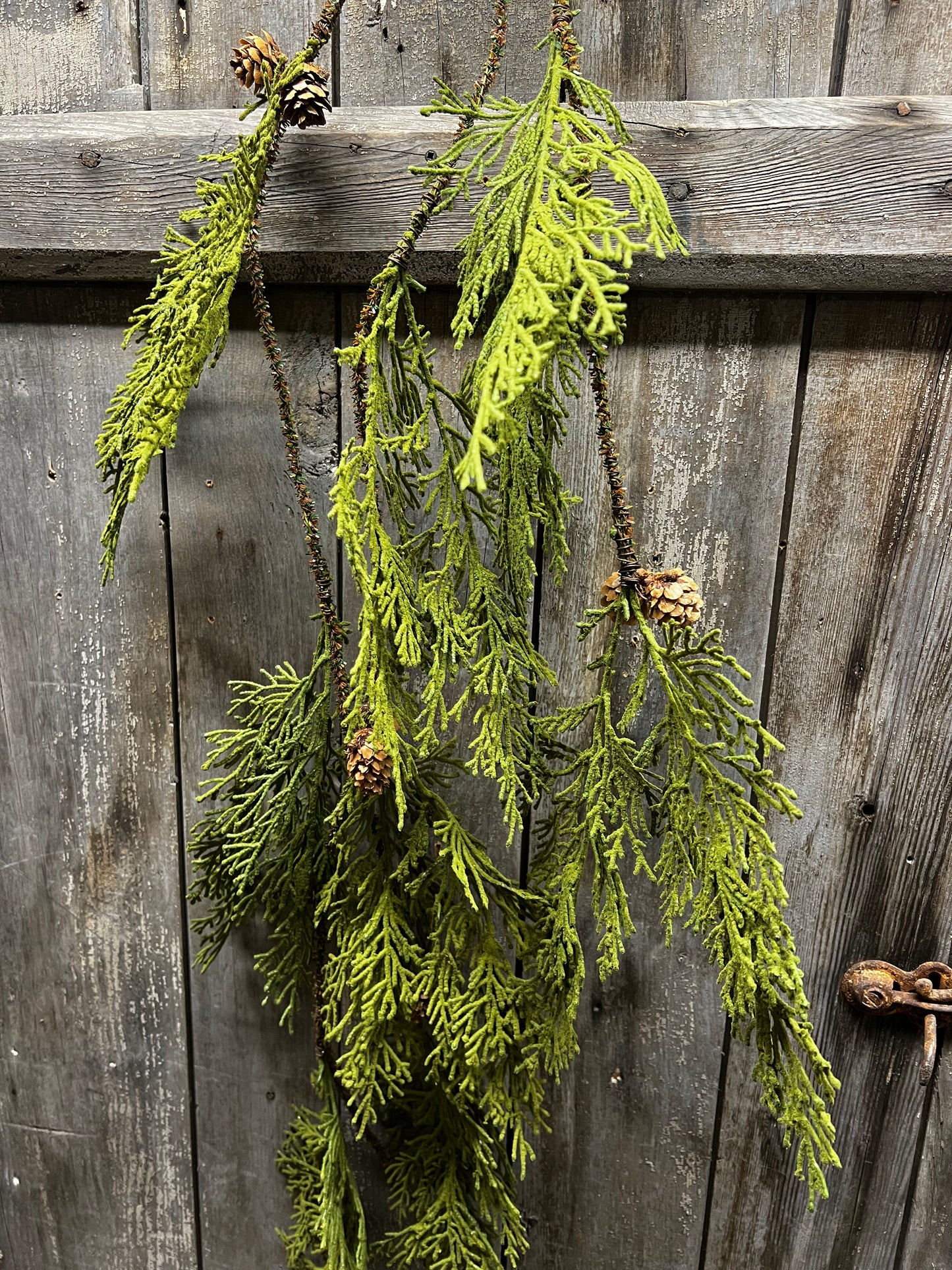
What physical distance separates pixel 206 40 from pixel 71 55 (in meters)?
0.14

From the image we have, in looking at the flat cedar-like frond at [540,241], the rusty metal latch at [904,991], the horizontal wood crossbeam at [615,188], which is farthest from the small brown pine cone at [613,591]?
the rusty metal latch at [904,991]

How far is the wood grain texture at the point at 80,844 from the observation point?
86cm

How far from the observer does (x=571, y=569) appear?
0.81m

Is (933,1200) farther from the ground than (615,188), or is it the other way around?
(615,188)

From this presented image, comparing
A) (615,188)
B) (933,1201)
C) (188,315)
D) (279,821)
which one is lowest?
(933,1201)

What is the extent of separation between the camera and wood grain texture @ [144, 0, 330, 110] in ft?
2.48

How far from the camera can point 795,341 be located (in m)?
0.75

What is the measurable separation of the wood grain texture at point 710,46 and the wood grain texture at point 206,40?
258 mm

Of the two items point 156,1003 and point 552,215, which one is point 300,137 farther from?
point 156,1003

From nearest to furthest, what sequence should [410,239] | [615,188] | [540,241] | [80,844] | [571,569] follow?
1. [540,241]
2. [410,239]
3. [615,188]
4. [571,569]
5. [80,844]

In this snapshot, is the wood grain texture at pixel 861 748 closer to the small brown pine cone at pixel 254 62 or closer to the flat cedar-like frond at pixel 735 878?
the flat cedar-like frond at pixel 735 878

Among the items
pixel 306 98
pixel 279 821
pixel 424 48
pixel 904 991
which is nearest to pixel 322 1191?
pixel 279 821

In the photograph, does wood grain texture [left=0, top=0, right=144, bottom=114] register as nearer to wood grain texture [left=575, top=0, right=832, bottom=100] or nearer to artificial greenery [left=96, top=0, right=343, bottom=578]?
artificial greenery [left=96, top=0, right=343, bottom=578]

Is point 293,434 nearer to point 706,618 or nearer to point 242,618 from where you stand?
point 242,618
